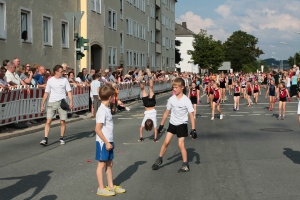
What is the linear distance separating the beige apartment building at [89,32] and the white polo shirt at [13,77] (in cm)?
716

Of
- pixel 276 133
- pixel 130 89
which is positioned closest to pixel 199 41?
pixel 130 89

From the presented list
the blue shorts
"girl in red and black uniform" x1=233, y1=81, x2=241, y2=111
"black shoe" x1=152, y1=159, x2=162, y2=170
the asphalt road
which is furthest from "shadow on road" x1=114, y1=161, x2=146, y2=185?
"girl in red and black uniform" x1=233, y1=81, x2=241, y2=111

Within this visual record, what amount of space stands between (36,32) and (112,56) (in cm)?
1712

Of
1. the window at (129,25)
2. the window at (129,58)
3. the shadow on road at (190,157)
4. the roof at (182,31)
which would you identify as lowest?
the shadow on road at (190,157)

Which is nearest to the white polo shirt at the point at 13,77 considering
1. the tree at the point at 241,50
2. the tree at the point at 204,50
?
the tree at the point at 204,50

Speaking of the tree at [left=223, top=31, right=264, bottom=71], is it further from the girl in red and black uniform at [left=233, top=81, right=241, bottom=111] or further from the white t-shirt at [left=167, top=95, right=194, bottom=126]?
the white t-shirt at [left=167, top=95, right=194, bottom=126]

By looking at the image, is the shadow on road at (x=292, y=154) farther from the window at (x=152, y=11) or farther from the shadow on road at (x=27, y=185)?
the window at (x=152, y=11)

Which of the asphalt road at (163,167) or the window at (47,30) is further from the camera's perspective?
the window at (47,30)

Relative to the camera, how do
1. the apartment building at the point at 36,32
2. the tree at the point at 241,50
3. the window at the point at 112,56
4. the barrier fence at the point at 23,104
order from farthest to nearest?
the tree at the point at 241,50 < the window at the point at 112,56 < the apartment building at the point at 36,32 < the barrier fence at the point at 23,104

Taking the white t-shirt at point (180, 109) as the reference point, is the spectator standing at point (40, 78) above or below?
above

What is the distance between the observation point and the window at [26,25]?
24.3 meters

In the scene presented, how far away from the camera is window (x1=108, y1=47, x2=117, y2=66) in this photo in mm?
41656

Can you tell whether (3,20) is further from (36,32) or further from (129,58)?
(129,58)

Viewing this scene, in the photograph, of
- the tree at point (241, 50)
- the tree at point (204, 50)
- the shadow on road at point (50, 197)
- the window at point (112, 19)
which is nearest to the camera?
the shadow on road at point (50, 197)
